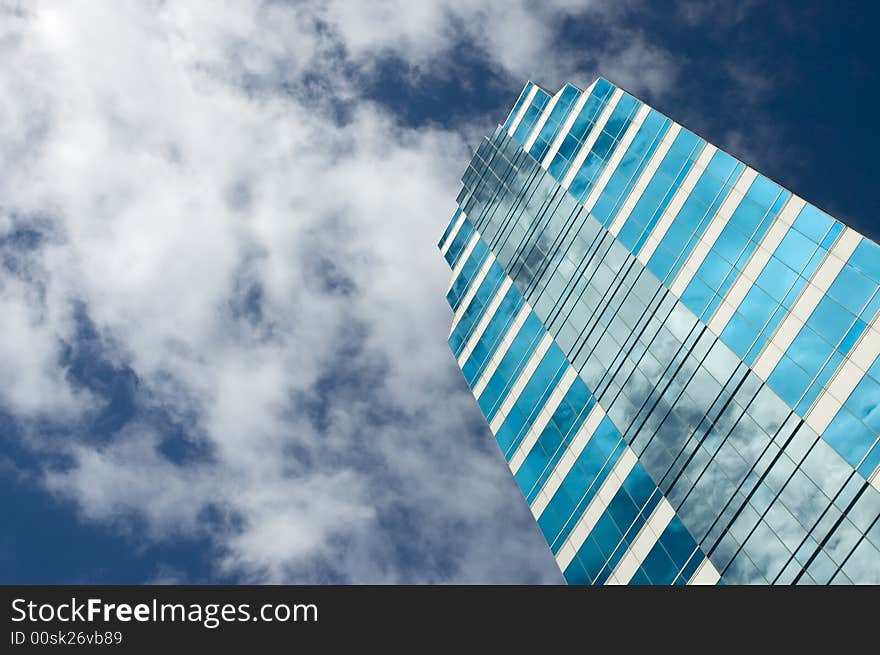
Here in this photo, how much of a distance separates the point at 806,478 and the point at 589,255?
23836mm

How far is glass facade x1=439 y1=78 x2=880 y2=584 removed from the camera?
3189 cm

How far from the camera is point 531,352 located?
5453 centimetres

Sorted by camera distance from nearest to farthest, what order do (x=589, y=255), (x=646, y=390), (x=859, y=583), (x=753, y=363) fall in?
1. (x=859, y=583)
2. (x=753, y=363)
3. (x=646, y=390)
4. (x=589, y=255)

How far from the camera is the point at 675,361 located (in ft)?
138

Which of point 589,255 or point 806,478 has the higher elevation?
point 589,255

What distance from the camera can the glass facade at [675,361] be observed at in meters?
31.9
